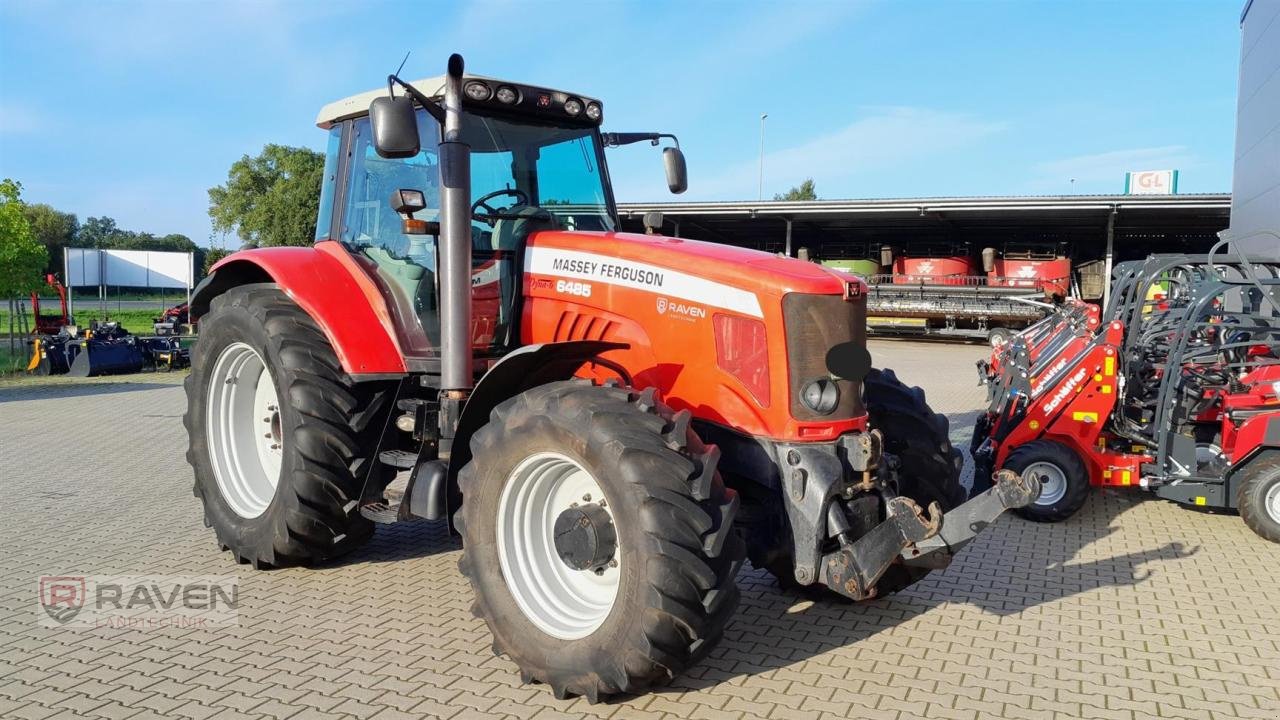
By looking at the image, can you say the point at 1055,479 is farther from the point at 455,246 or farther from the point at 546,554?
the point at 455,246

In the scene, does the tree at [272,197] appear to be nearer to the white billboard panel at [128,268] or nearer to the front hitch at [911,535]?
the white billboard panel at [128,268]

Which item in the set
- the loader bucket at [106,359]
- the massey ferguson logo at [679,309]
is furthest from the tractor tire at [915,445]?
the loader bucket at [106,359]

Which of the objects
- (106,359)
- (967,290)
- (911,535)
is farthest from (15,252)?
(967,290)

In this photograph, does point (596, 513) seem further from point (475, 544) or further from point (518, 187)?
point (518, 187)

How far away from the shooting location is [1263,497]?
20.0 ft

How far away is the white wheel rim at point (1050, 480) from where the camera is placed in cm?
659

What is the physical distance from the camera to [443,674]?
377 centimetres

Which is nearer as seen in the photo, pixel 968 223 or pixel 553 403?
pixel 553 403

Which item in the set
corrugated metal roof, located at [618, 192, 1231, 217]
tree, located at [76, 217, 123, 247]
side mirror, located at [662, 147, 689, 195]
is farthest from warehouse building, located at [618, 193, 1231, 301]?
tree, located at [76, 217, 123, 247]

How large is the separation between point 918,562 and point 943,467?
86 cm

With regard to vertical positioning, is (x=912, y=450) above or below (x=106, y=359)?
above

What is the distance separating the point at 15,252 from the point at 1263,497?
68.8 ft

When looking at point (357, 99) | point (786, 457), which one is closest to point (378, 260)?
point (357, 99)

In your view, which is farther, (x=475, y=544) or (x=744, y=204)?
(x=744, y=204)
